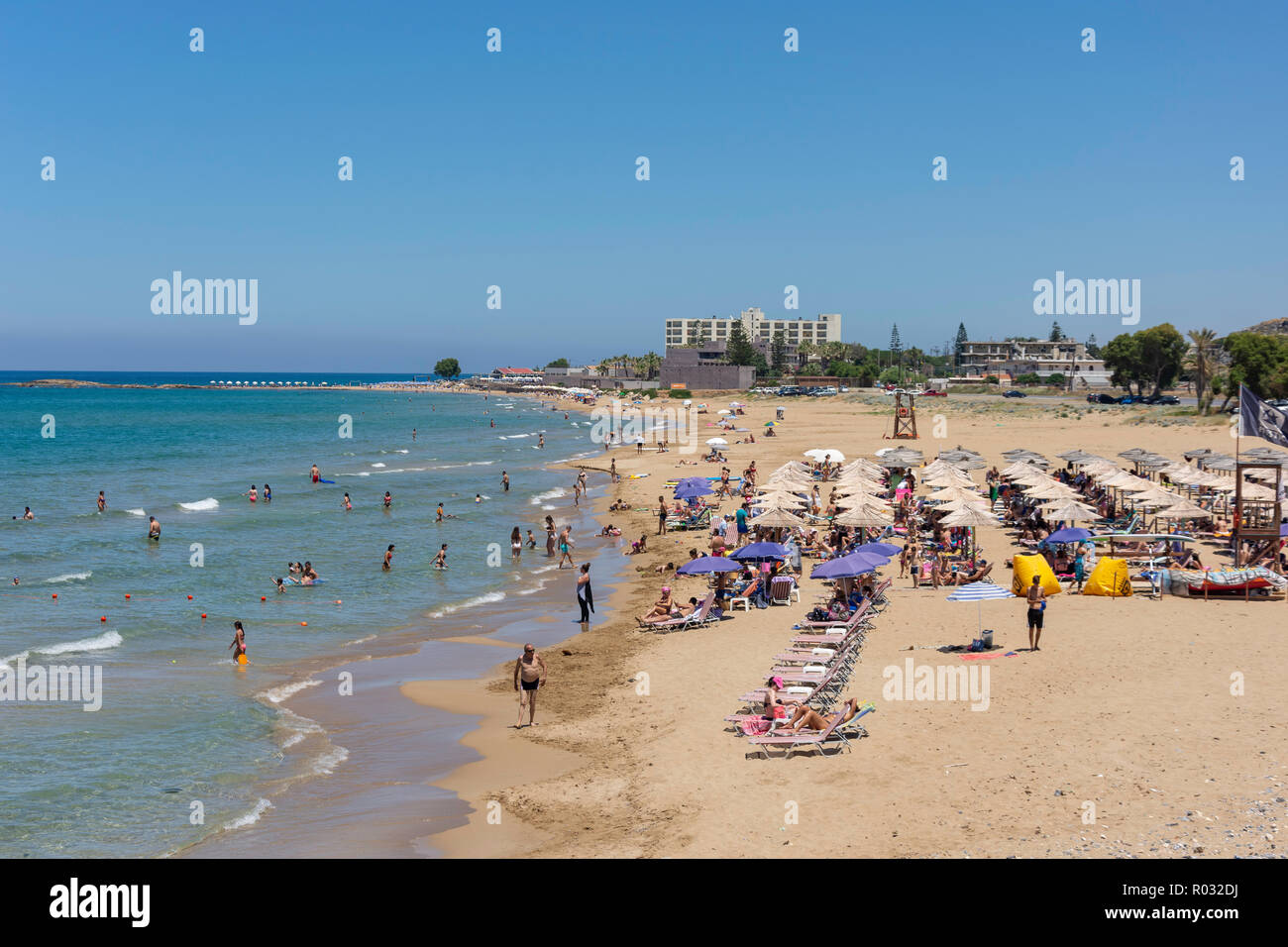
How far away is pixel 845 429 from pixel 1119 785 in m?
54.5

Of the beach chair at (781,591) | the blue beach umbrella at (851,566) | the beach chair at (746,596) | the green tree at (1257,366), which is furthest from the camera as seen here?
the green tree at (1257,366)

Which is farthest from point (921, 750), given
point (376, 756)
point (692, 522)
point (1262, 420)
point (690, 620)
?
point (692, 522)

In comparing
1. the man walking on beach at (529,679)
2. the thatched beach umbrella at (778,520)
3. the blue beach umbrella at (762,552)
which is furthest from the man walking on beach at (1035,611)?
the thatched beach umbrella at (778,520)

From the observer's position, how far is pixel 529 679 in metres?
12.9

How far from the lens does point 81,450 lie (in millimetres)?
67938

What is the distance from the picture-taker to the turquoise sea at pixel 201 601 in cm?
1138

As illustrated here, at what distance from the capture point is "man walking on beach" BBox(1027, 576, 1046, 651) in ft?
Result: 44.8

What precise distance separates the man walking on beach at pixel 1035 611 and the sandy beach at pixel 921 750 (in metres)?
0.28

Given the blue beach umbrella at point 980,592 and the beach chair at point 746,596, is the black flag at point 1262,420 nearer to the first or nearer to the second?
the blue beach umbrella at point 980,592

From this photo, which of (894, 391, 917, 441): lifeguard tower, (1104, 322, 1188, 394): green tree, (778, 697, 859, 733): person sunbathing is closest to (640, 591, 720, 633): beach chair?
(778, 697, 859, 733): person sunbathing

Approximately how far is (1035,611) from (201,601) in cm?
1784

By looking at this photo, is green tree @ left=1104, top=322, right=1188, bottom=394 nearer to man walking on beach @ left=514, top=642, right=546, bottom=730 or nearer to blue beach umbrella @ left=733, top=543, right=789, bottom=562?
blue beach umbrella @ left=733, top=543, right=789, bottom=562

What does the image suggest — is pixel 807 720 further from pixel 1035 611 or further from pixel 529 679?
pixel 1035 611

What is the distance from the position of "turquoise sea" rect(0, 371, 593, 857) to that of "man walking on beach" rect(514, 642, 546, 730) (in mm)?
2450
